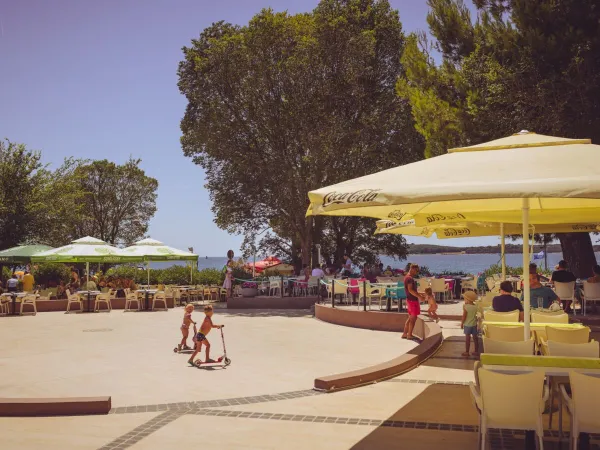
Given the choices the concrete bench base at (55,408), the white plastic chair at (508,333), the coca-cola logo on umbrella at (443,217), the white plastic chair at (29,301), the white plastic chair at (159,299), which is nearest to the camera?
the concrete bench base at (55,408)

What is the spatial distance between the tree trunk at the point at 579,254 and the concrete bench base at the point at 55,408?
18.8 meters

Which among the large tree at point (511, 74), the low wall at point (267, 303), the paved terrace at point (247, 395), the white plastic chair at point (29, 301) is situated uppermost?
the large tree at point (511, 74)

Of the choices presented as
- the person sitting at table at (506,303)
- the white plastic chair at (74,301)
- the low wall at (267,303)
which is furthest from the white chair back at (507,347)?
the white plastic chair at (74,301)

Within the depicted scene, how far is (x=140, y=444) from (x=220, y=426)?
3.05 ft

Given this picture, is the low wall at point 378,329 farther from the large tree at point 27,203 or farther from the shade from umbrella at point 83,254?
the large tree at point 27,203

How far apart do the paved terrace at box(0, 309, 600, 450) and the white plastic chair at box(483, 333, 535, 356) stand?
0.80 metres

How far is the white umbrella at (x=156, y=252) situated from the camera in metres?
25.6

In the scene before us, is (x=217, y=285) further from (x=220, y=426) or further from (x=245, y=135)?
(x=220, y=426)

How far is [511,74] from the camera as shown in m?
18.5

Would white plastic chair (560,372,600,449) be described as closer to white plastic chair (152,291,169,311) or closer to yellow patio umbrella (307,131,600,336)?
yellow patio umbrella (307,131,600,336)

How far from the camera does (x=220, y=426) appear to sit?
677 centimetres

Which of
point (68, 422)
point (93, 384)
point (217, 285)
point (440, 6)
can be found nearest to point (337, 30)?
point (440, 6)

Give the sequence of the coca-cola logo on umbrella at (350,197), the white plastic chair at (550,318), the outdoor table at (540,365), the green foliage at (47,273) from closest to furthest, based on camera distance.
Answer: the outdoor table at (540,365)
the coca-cola logo on umbrella at (350,197)
the white plastic chair at (550,318)
the green foliage at (47,273)

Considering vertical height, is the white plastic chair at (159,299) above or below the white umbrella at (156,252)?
below
